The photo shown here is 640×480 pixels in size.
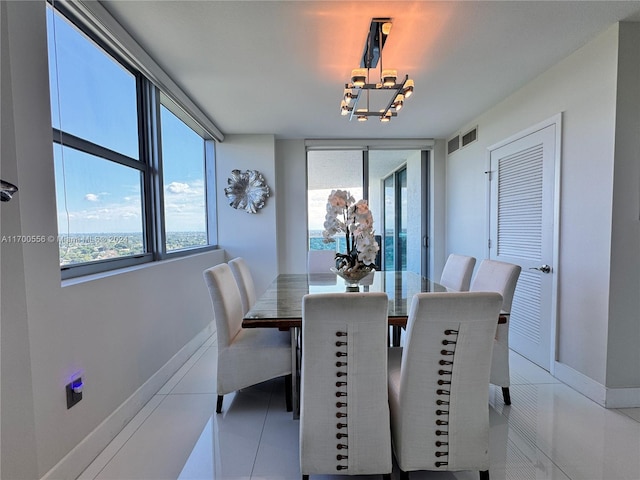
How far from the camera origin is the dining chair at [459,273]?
2408 mm

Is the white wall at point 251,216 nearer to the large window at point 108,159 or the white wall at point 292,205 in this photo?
the white wall at point 292,205

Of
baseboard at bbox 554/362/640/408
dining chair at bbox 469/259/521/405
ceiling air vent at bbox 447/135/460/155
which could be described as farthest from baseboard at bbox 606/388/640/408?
ceiling air vent at bbox 447/135/460/155

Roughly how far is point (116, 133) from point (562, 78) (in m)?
3.45

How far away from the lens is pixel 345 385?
4.09 ft

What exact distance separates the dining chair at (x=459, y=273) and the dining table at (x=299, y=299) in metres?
0.26

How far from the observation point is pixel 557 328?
237cm

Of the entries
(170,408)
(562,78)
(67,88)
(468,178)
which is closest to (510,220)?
(468,178)

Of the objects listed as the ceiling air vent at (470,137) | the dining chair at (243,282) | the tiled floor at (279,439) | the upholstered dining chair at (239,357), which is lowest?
the tiled floor at (279,439)

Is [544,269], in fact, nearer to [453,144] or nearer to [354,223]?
[354,223]

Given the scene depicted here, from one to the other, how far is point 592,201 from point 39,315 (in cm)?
333

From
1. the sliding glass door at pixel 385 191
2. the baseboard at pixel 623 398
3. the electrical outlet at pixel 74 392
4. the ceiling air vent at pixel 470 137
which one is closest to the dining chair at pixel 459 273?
the baseboard at pixel 623 398

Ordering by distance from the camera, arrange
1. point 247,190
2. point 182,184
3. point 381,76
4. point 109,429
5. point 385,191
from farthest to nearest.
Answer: point 385,191 → point 247,190 → point 182,184 → point 381,76 → point 109,429

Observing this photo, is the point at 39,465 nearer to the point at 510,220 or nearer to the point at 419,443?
the point at 419,443

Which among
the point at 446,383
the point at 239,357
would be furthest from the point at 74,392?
the point at 446,383
